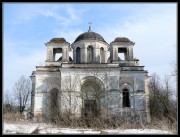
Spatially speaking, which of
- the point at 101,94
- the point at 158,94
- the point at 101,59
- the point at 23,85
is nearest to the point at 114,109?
→ the point at 101,94

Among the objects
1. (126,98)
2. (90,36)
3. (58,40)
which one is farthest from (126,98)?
(58,40)

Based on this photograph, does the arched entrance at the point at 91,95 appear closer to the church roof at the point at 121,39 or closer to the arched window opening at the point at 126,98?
the arched window opening at the point at 126,98

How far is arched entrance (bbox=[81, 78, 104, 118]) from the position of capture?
1867 cm

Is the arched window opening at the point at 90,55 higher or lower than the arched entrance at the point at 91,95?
higher

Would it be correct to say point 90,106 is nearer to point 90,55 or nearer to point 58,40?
point 90,55

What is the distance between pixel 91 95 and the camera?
21625 millimetres

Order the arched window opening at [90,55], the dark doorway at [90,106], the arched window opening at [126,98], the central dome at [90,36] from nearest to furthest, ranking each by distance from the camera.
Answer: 1. the dark doorway at [90,106]
2. the arched window opening at [126,98]
3. the arched window opening at [90,55]
4. the central dome at [90,36]

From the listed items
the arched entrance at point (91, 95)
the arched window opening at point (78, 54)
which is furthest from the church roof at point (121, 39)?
the arched entrance at point (91, 95)

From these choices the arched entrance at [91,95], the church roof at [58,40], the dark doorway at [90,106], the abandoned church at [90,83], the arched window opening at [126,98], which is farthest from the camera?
the church roof at [58,40]

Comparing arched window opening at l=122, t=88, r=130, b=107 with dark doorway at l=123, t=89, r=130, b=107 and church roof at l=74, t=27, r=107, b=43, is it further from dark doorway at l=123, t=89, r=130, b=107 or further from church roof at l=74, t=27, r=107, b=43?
church roof at l=74, t=27, r=107, b=43

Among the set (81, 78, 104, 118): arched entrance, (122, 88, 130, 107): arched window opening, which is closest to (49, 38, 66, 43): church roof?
(81, 78, 104, 118): arched entrance

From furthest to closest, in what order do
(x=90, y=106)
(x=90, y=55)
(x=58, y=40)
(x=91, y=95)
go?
1. (x=58, y=40)
2. (x=90, y=55)
3. (x=91, y=95)
4. (x=90, y=106)

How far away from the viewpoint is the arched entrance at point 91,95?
61.3ft

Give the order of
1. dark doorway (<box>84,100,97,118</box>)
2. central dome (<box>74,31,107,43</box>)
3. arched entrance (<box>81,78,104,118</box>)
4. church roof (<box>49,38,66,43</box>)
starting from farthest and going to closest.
→ church roof (<box>49,38,66,43</box>)
central dome (<box>74,31,107,43</box>)
arched entrance (<box>81,78,104,118</box>)
dark doorway (<box>84,100,97,118</box>)
